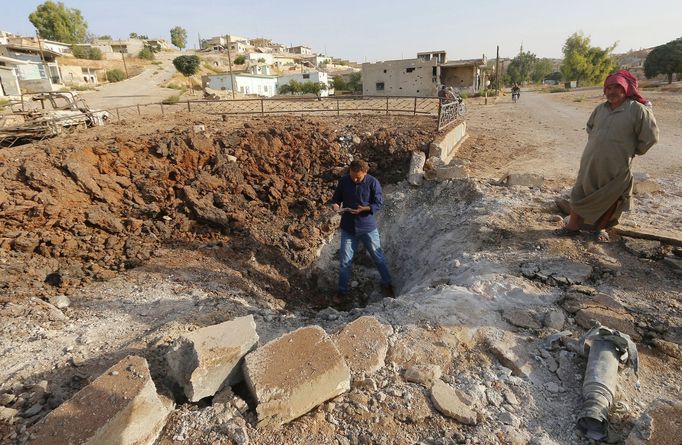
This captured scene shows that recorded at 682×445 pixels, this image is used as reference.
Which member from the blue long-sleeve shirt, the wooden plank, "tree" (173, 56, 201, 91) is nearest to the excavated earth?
the wooden plank

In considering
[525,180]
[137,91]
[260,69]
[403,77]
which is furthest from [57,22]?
[525,180]

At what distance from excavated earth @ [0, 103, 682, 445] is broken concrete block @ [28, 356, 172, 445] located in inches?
5.9

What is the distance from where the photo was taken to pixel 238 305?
13.9 ft

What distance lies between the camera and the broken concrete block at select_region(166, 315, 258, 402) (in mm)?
2498

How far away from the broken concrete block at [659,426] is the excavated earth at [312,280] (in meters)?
0.05

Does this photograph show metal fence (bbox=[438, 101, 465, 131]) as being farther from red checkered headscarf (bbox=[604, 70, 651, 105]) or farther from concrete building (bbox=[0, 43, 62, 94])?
concrete building (bbox=[0, 43, 62, 94])

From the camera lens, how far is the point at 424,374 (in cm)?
268

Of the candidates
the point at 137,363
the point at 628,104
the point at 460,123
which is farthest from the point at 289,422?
the point at 460,123

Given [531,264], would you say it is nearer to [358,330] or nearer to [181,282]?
[358,330]

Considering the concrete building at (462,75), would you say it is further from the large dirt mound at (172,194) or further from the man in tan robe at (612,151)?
the man in tan robe at (612,151)

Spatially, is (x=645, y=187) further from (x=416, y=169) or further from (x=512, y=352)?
(x=512, y=352)

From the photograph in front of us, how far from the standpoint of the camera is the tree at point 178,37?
76.1m

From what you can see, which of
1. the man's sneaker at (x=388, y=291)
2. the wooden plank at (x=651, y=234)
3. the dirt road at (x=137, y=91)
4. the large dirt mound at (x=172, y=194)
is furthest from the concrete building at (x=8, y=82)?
the wooden plank at (x=651, y=234)

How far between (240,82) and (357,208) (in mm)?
31446
